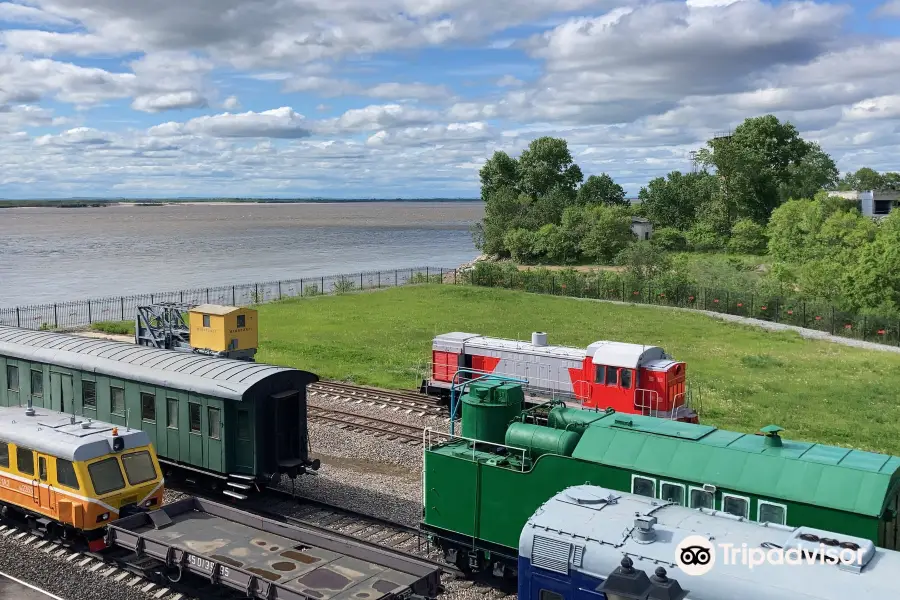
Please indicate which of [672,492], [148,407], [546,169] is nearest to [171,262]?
[546,169]

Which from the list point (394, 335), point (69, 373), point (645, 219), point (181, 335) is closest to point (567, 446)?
point (69, 373)

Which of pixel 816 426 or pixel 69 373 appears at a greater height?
pixel 69 373

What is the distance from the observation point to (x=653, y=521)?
10.2 metres

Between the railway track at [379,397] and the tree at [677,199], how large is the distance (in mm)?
81417

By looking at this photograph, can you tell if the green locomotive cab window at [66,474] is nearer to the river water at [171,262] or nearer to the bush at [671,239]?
the river water at [171,262]

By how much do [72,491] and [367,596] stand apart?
7.32m

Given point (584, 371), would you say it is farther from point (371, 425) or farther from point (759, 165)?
point (759, 165)

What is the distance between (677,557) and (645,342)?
33339 millimetres

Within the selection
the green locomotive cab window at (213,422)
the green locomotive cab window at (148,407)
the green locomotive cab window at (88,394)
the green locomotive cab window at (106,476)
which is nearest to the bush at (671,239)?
the green locomotive cab window at (88,394)

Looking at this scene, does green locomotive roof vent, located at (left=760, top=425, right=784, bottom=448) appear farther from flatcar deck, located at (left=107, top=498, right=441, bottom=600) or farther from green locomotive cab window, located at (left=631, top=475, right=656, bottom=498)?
flatcar deck, located at (left=107, top=498, right=441, bottom=600)

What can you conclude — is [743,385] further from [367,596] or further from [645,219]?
[645,219]

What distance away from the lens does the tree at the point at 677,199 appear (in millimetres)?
104625

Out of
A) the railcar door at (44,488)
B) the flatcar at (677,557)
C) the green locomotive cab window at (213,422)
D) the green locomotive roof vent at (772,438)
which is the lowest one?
the railcar door at (44,488)

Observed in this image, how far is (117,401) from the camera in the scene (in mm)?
21031
